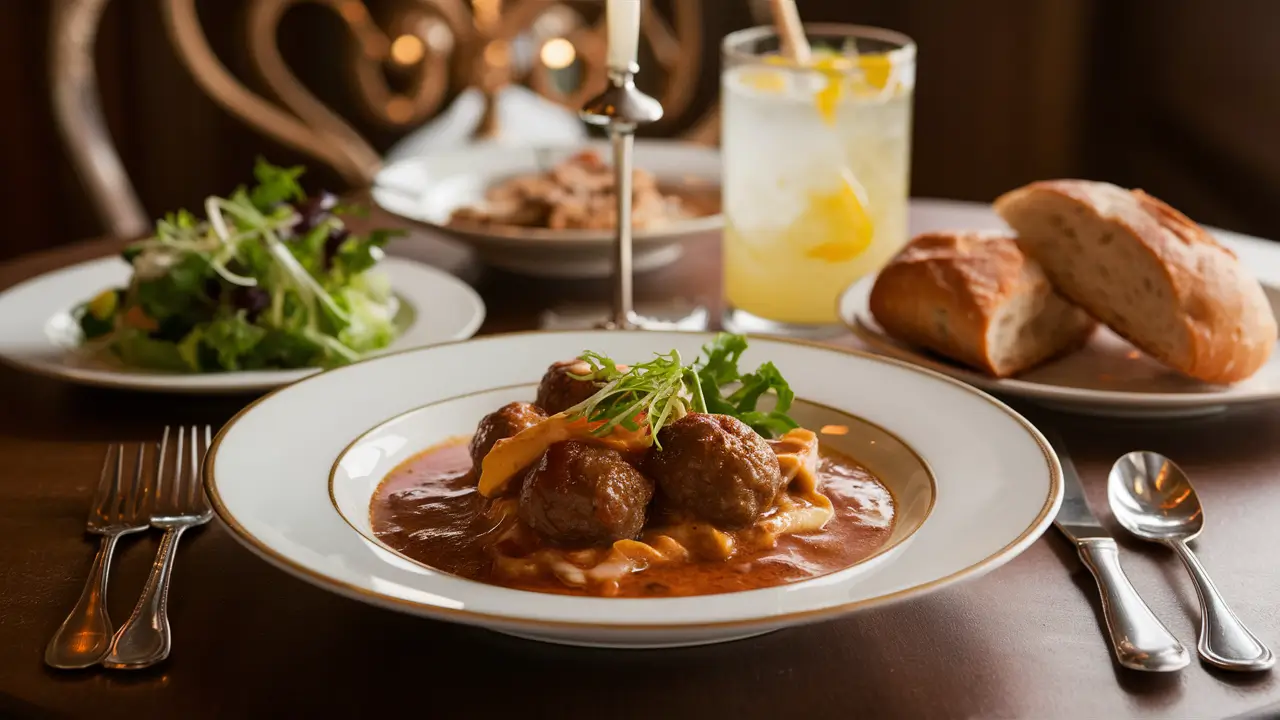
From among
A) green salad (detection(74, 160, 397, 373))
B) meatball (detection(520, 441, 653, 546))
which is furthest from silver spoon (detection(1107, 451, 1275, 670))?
green salad (detection(74, 160, 397, 373))

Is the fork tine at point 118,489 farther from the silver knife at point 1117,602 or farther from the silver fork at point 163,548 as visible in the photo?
the silver knife at point 1117,602

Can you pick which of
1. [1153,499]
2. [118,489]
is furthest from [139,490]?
[1153,499]

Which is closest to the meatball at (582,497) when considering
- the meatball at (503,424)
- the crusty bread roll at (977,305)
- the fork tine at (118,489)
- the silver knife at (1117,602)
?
the meatball at (503,424)

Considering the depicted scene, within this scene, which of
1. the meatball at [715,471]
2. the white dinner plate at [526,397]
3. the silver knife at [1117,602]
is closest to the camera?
the white dinner plate at [526,397]

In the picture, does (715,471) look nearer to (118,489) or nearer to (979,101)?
(118,489)

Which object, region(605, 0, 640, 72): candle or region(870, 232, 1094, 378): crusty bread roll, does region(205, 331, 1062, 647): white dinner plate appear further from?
region(605, 0, 640, 72): candle

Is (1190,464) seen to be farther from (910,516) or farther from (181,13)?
(181,13)
